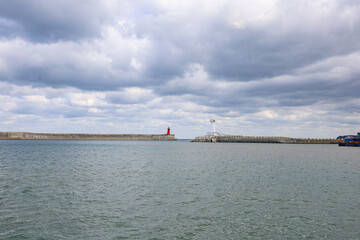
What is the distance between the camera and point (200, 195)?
69.4ft

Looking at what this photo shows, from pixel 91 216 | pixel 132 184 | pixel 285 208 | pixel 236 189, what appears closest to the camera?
pixel 91 216

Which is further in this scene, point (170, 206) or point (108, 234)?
point (170, 206)

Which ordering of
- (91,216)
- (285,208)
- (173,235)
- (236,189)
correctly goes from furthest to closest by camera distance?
(236,189) < (285,208) < (91,216) < (173,235)

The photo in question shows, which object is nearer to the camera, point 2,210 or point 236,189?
point 2,210

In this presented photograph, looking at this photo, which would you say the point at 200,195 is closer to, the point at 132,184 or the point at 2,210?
the point at 132,184

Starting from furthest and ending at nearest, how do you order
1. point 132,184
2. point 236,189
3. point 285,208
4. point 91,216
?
point 132,184, point 236,189, point 285,208, point 91,216

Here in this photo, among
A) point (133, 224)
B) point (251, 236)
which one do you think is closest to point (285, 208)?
point (251, 236)

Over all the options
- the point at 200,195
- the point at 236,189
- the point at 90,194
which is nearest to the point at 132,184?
the point at 90,194

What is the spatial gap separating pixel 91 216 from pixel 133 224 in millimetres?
3020

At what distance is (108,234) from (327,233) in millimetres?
10759

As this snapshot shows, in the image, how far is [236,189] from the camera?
23703mm

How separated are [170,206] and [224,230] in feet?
17.1

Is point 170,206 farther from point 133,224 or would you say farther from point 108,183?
point 108,183

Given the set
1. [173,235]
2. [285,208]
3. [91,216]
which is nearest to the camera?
[173,235]
